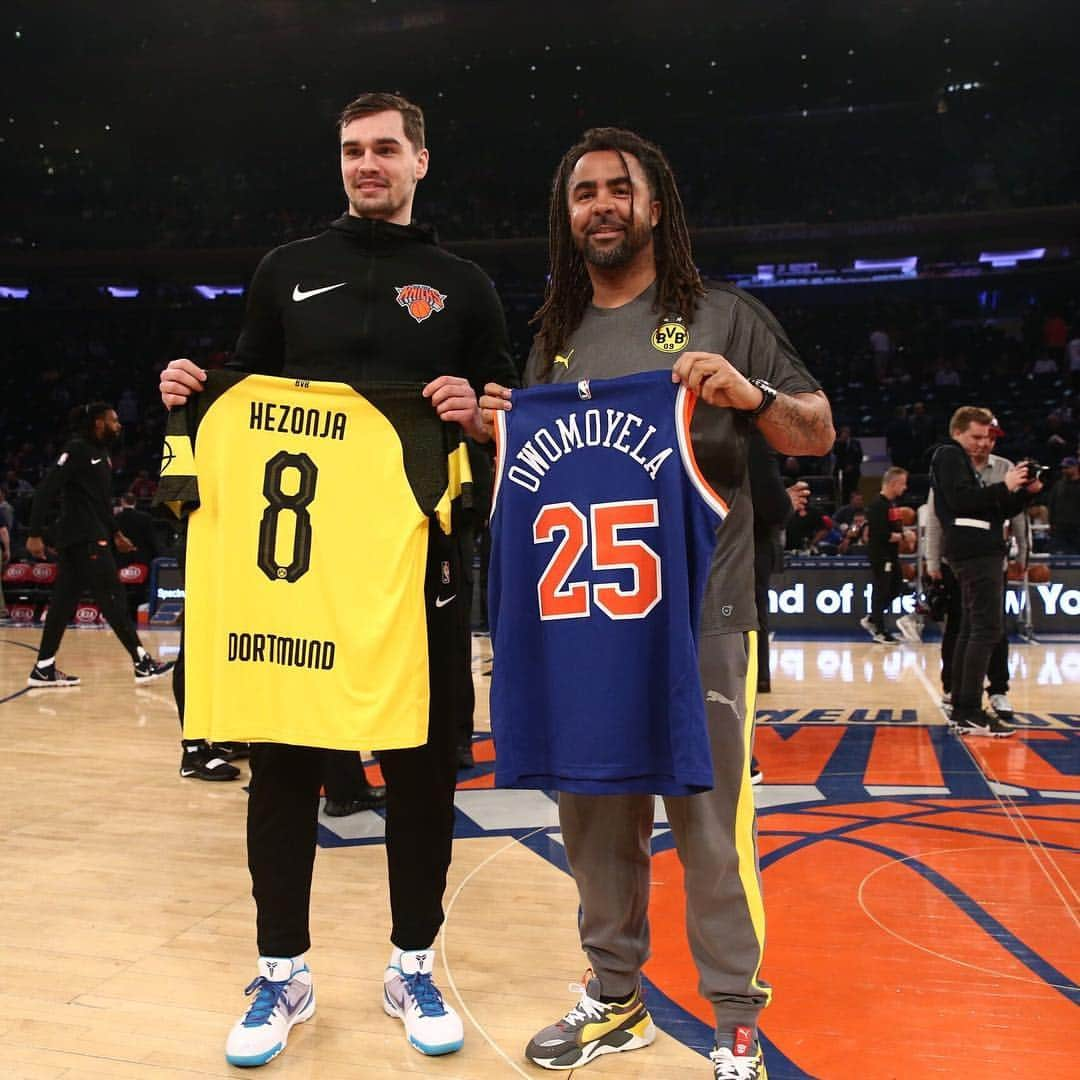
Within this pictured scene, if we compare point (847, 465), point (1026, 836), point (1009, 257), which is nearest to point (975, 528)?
point (1026, 836)

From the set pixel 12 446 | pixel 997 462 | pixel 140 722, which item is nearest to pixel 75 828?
pixel 140 722

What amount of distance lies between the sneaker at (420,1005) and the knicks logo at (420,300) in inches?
56.8

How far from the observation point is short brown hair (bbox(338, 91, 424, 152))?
8.09ft

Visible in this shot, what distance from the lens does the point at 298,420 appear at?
246 centimetres

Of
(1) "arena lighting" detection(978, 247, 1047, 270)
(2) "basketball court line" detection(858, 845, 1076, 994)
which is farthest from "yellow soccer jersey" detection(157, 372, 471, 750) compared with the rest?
(1) "arena lighting" detection(978, 247, 1047, 270)

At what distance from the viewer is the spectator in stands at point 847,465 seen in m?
15.3

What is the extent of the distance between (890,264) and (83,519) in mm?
19737

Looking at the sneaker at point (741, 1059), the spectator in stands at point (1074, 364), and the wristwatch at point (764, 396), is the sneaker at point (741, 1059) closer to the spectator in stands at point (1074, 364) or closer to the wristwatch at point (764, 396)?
the wristwatch at point (764, 396)

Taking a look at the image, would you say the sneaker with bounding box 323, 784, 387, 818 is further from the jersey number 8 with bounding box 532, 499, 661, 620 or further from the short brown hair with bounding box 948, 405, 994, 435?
the short brown hair with bounding box 948, 405, 994, 435

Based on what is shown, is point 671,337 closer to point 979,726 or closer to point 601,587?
point 601,587

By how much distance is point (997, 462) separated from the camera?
235 inches

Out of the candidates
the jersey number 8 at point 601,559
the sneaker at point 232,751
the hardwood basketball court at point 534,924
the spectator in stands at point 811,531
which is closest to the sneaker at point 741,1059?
the hardwood basketball court at point 534,924

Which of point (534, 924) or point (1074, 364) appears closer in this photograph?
point (534, 924)

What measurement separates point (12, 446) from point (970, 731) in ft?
65.0
